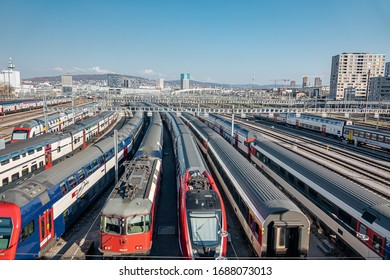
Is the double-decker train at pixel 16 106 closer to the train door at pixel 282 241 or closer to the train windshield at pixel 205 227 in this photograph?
the train windshield at pixel 205 227

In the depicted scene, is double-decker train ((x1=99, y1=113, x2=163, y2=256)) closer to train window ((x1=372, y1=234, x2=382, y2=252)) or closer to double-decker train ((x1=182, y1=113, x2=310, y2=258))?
double-decker train ((x1=182, y1=113, x2=310, y2=258))

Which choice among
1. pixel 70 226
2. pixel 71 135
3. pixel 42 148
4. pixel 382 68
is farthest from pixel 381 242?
pixel 382 68

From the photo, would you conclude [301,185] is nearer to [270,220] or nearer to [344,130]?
[270,220]

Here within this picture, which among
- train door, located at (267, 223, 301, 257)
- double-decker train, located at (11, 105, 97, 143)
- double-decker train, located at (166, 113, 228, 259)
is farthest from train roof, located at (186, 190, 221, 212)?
double-decker train, located at (11, 105, 97, 143)

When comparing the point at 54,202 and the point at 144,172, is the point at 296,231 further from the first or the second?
the point at 54,202

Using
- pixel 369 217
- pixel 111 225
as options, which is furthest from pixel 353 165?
pixel 111 225

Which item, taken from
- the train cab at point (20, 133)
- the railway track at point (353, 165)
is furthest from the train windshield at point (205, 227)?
the train cab at point (20, 133)
